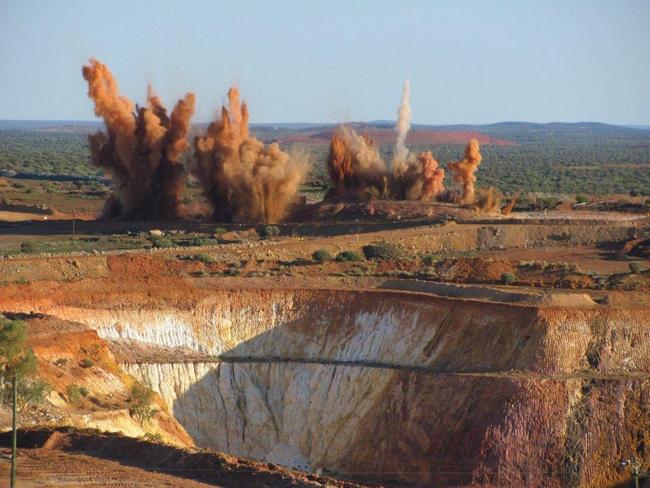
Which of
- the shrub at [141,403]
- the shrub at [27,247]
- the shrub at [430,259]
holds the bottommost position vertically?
the shrub at [141,403]

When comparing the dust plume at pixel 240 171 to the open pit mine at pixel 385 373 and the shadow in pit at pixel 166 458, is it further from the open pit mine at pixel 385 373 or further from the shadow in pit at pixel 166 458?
the shadow in pit at pixel 166 458

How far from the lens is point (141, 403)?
45.4 m

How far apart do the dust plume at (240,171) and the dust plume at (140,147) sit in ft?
4.68

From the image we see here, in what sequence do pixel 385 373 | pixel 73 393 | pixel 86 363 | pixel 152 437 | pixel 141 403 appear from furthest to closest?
pixel 385 373
pixel 86 363
pixel 141 403
pixel 73 393
pixel 152 437

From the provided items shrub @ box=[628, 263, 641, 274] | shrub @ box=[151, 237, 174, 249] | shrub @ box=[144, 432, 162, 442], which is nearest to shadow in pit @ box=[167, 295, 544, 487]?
shrub @ box=[144, 432, 162, 442]

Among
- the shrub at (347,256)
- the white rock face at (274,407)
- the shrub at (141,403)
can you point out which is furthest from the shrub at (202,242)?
the shrub at (141,403)

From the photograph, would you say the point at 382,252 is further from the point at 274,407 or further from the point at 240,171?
the point at 274,407

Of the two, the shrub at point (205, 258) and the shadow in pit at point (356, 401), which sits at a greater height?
the shrub at point (205, 258)

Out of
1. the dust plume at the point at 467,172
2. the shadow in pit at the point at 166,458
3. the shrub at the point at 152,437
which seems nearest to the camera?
the shadow in pit at the point at 166,458

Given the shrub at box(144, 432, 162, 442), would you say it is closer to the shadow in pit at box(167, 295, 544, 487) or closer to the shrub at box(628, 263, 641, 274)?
the shadow in pit at box(167, 295, 544, 487)

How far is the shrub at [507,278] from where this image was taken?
61.3 m

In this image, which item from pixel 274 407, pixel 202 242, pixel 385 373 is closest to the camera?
pixel 385 373

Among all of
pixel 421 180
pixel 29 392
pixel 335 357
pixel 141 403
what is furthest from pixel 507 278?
pixel 29 392

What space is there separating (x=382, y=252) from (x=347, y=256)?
252cm
